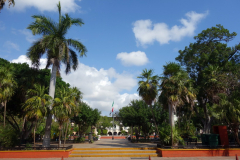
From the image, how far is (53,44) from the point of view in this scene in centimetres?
1747

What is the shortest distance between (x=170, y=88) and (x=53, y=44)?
1220 centimetres

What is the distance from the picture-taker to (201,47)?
30766 millimetres

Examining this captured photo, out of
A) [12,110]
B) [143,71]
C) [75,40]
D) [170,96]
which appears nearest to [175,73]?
[170,96]

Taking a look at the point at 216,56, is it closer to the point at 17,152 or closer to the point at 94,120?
the point at 94,120

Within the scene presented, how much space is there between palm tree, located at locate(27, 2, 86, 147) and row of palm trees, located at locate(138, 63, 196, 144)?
25.9 ft

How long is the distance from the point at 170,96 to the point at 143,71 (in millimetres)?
4766

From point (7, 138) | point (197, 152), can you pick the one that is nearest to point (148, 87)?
point (197, 152)

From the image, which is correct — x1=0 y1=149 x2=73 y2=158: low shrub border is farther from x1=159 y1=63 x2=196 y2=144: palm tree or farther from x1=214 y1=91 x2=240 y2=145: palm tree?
x1=214 y1=91 x2=240 y2=145: palm tree

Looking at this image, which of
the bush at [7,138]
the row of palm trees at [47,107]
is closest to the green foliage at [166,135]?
the row of palm trees at [47,107]

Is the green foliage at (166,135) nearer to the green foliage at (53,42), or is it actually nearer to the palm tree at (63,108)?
the palm tree at (63,108)

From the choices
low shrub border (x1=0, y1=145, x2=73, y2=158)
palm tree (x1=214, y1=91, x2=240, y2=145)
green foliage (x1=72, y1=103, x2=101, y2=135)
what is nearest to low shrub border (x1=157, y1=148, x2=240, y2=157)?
palm tree (x1=214, y1=91, x2=240, y2=145)

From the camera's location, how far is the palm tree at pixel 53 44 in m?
17.9

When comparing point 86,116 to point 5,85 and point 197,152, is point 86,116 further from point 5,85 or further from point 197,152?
point 197,152

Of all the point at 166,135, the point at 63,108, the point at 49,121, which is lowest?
the point at 166,135
